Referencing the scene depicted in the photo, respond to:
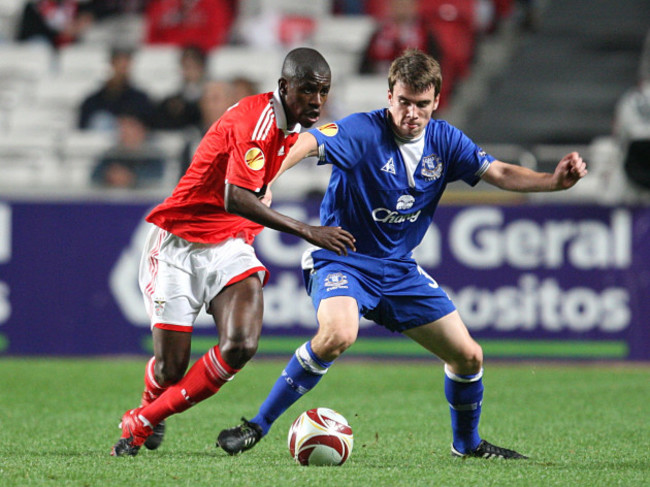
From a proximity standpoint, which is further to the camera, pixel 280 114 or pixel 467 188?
pixel 467 188

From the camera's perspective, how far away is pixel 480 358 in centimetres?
546

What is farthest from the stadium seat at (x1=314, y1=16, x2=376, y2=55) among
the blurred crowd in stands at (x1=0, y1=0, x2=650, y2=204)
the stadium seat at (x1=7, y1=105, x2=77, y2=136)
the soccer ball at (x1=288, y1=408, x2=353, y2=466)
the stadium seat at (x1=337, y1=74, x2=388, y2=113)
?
the soccer ball at (x1=288, y1=408, x2=353, y2=466)

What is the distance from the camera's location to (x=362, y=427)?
663cm

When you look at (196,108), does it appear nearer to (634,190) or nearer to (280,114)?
(634,190)

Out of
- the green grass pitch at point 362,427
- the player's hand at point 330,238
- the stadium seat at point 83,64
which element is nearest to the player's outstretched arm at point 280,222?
the player's hand at point 330,238

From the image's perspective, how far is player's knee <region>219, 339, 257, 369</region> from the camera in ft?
17.4

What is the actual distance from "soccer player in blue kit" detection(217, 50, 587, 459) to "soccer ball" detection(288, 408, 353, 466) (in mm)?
226

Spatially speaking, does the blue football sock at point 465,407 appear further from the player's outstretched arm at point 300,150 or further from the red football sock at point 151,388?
the red football sock at point 151,388

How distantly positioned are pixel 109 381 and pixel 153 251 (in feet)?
12.0

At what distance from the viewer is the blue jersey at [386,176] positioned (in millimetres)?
5512

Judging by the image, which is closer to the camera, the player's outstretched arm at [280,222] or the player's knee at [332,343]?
the player's outstretched arm at [280,222]

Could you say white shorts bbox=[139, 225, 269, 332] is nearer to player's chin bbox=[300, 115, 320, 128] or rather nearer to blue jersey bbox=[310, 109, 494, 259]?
blue jersey bbox=[310, 109, 494, 259]

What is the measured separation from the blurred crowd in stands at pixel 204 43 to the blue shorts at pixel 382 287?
212 inches

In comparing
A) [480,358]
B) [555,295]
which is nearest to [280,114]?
[480,358]
